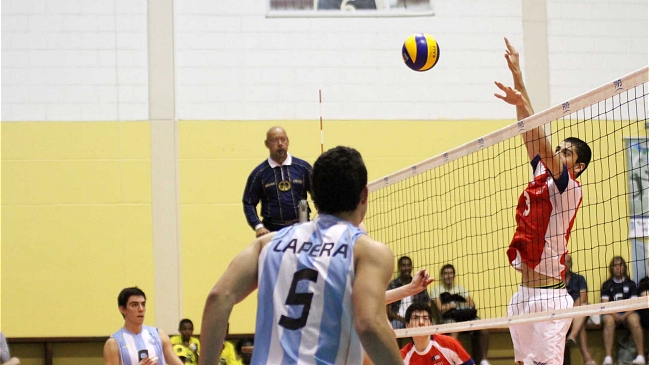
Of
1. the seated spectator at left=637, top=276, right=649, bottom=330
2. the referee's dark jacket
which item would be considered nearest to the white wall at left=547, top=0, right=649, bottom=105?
Answer: the seated spectator at left=637, top=276, right=649, bottom=330

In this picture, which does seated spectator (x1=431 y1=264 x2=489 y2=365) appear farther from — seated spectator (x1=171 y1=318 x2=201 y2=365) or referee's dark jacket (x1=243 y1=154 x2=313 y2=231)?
seated spectator (x1=171 y1=318 x2=201 y2=365)

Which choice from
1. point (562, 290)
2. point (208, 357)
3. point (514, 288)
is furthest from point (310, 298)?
Result: point (514, 288)

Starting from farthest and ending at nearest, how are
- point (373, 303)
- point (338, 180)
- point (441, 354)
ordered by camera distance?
point (441, 354) < point (338, 180) < point (373, 303)

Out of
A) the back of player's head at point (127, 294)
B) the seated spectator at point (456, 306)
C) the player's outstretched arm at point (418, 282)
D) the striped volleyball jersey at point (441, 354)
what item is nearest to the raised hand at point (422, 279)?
the player's outstretched arm at point (418, 282)

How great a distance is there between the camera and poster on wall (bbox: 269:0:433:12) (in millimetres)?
13906

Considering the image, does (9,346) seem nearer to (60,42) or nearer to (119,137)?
(119,137)

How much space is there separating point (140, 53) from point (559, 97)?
629cm

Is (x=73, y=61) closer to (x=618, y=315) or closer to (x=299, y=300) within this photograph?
(x=618, y=315)

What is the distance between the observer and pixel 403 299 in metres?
11.4

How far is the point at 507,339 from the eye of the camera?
13148mm

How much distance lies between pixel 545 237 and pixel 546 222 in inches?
4.1

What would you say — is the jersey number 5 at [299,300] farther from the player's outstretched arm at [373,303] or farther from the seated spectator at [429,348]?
the seated spectator at [429,348]

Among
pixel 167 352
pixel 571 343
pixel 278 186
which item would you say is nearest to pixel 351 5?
pixel 278 186

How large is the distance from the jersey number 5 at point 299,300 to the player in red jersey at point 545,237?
10.0ft
